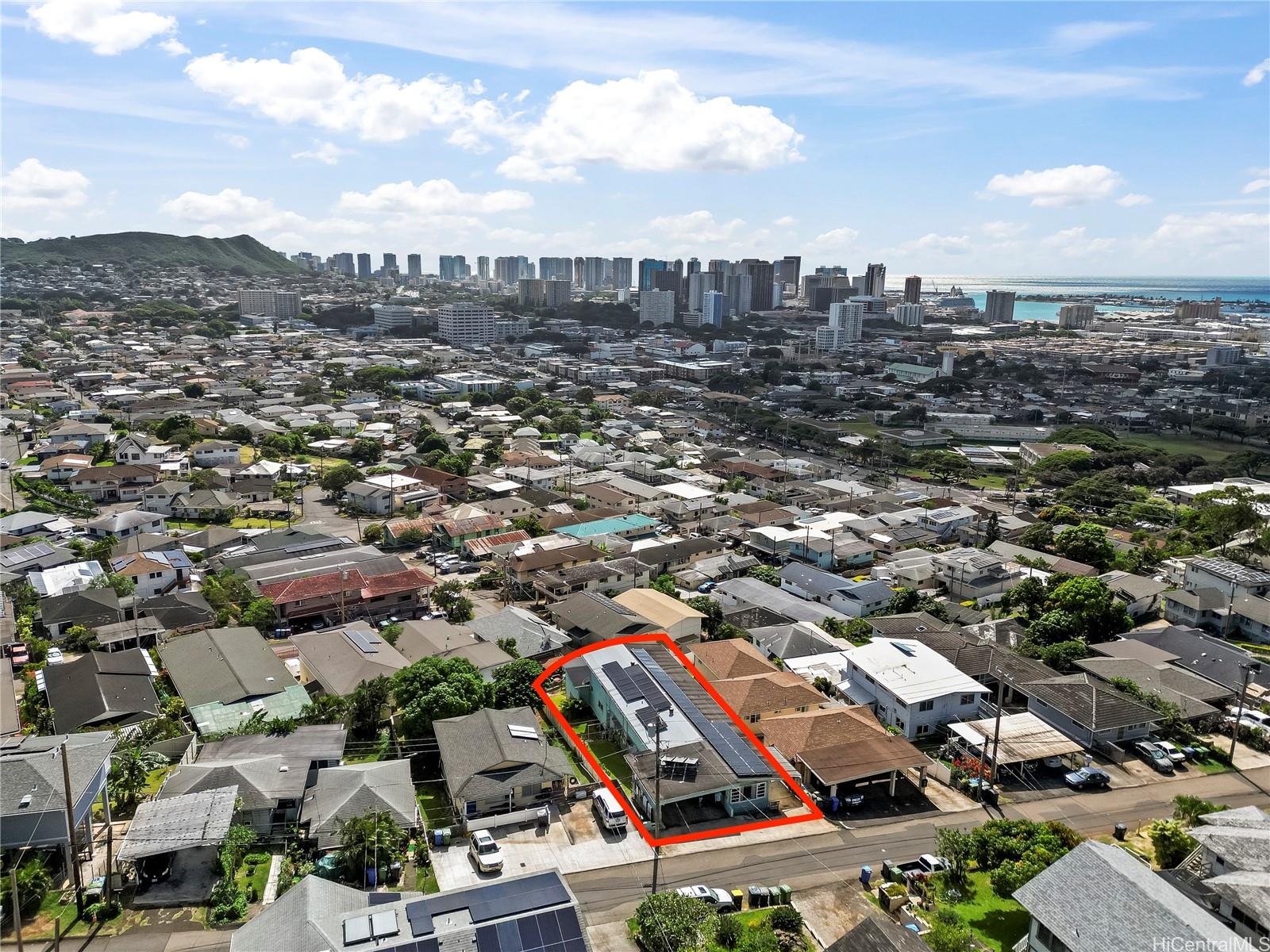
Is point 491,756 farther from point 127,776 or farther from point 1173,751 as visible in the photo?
point 1173,751

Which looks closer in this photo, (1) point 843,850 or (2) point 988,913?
(2) point 988,913

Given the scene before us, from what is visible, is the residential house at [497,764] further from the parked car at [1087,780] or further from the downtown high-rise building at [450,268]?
the downtown high-rise building at [450,268]

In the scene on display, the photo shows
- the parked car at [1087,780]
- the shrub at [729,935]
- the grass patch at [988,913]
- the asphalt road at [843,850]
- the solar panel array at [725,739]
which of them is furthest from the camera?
the parked car at [1087,780]

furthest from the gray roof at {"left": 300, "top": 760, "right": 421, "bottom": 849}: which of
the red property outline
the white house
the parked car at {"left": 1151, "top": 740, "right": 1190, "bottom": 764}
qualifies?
the parked car at {"left": 1151, "top": 740, "right": 1190, "bottom": 764}

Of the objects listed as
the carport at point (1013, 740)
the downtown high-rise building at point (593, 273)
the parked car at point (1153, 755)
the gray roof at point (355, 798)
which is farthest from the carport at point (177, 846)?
the downtown high-rise building at point (593, 273)

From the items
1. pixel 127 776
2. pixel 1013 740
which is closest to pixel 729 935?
pixel 1013 740
